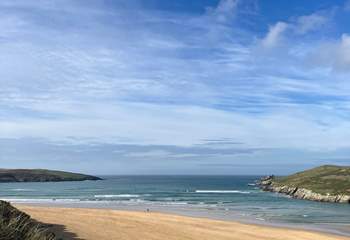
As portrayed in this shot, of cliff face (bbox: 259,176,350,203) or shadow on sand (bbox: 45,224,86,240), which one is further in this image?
cliff face (bbox: 259,176,350,203)

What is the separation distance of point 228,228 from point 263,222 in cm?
981

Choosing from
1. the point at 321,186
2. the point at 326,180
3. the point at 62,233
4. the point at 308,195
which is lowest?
the point at 62,233

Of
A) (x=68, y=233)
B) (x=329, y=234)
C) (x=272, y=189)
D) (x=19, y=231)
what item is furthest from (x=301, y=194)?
(x=19, y=231)

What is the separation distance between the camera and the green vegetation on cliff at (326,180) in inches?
4193

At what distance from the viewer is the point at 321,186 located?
113125 mm

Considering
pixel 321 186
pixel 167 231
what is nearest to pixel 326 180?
pixel 321 186

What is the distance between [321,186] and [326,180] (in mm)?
8441

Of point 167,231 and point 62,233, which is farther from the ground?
point 62,233

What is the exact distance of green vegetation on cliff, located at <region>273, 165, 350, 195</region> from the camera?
10650 cm

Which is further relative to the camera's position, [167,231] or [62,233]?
[167,231]

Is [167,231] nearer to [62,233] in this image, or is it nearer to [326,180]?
[62,233]

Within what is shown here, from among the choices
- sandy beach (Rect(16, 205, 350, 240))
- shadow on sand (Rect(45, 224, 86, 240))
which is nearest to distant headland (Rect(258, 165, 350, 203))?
sandy beach (Rect(16, 205, 350, 240))

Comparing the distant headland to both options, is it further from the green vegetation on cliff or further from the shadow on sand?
the shadow on sand

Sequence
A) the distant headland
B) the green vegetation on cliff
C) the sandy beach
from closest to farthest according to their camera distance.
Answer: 1. the sandy beach
2. the distant headland
3. the green vegetation on cliff
